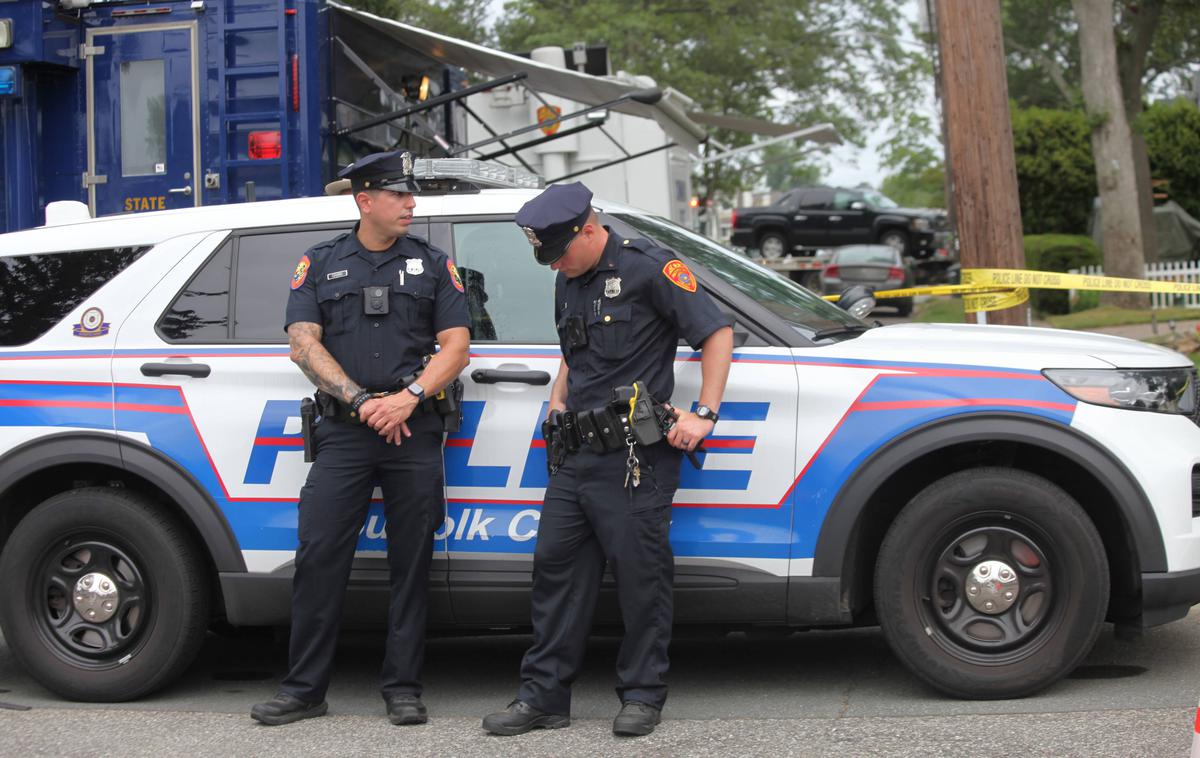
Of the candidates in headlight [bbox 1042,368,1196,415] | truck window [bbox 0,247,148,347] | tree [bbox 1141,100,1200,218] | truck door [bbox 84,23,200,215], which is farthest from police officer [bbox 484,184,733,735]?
tree [bbox 1141,100,1200,218]

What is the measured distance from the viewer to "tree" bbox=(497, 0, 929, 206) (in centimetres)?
2970

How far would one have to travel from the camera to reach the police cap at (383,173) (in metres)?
4.75

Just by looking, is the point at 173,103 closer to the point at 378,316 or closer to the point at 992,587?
the point at 378,316

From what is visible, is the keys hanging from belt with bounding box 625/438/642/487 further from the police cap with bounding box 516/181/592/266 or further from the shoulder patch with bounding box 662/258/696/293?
the police cap with bounding box 516/181/592/266

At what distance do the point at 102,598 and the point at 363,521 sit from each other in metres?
1.04

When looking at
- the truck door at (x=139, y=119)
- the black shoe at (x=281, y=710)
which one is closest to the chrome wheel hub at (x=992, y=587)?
the black shoe at (x=281, y=710)

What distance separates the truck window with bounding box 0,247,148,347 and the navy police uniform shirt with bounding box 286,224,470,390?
2.78ft

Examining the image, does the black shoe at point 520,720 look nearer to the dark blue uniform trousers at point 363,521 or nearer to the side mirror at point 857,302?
the dark blue uniform trousers at point 363,521

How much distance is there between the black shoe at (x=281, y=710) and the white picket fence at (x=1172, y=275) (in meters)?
16.4

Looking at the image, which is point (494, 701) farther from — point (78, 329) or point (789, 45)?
point (789, 45)

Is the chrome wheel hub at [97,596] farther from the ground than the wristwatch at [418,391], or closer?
closer

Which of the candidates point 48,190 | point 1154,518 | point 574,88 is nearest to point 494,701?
point 1154,518

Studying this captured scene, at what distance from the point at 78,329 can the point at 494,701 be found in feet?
6.65

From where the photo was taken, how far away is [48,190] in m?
8.22
